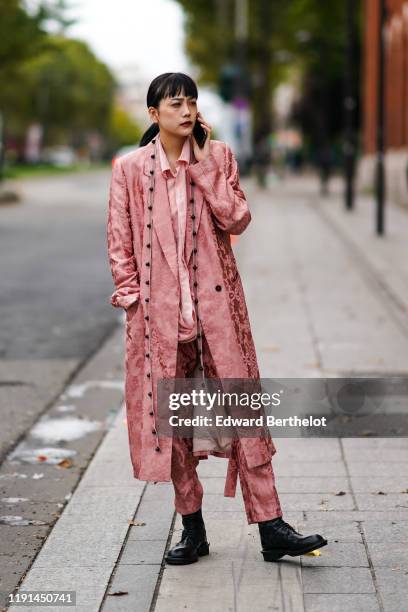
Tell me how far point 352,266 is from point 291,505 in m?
10.9

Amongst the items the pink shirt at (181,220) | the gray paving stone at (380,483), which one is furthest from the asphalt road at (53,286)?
the pink shirt at (181,220)

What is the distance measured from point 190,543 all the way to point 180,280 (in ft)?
3.15

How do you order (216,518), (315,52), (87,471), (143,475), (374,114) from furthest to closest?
1. (315,52)
2. (374,114)
3. (87,471)
4. (216,518)
5. (143,475)

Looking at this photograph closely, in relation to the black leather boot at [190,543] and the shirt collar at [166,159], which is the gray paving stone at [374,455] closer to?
the black leather boot at [190,543]

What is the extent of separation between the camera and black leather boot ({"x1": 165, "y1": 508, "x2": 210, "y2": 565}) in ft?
14.9

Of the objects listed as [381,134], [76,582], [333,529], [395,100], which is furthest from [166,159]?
[395,100]

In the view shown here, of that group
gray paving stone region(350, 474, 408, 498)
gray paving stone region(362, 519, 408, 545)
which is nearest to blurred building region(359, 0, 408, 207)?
gray paving stone region(350, 474, 408, 498)

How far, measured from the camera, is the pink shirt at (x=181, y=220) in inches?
172

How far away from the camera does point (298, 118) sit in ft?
246

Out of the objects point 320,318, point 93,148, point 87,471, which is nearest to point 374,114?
point 320,318

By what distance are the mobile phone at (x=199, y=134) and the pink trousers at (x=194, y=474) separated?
69cm

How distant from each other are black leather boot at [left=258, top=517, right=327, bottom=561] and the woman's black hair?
1.52 meters

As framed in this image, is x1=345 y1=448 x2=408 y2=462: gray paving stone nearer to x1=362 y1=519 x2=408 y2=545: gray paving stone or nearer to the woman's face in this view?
x1=362 y1=519 x2=408 y2=545: gray paving stone

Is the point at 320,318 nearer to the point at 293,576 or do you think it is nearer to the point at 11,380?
the point at 11,380
